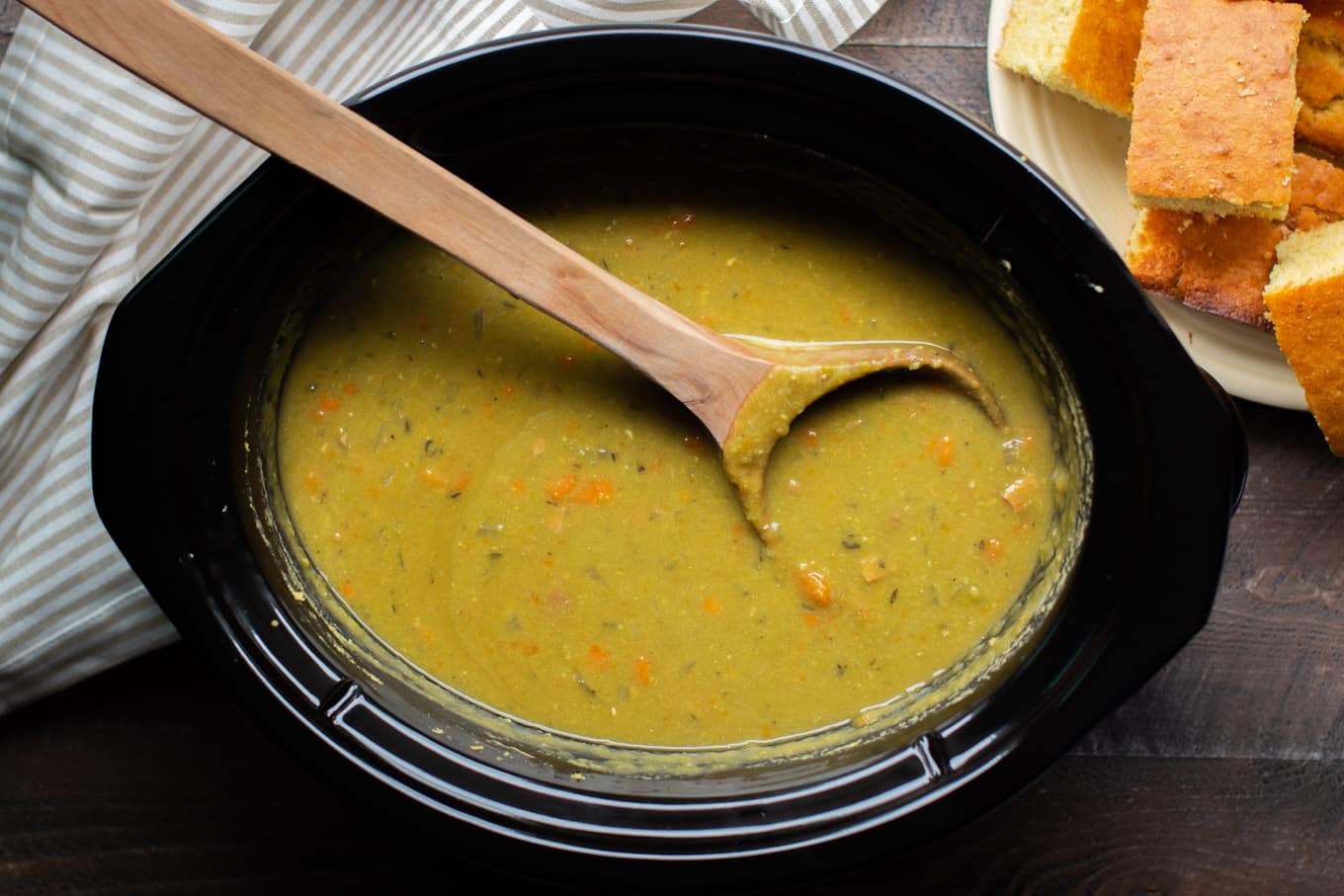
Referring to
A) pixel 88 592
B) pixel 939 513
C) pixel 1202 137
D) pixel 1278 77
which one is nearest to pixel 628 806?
pixel 939 513

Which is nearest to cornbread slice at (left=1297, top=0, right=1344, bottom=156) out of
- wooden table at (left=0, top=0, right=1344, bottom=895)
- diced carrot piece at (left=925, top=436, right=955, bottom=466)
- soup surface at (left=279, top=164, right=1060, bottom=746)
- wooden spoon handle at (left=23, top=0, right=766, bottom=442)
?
wooden table at (left=0, top=0, right=1344, bottom=895)

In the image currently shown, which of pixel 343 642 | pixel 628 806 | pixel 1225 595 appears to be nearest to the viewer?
pixel 628 806

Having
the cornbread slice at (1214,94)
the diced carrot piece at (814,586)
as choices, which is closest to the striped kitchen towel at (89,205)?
the cornbread slice at (1214,94)

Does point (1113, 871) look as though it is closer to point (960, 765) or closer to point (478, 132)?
point (960, 765)

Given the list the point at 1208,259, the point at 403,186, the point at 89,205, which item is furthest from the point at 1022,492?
the point at 89,205

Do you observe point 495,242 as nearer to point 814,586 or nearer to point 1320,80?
point 814,586

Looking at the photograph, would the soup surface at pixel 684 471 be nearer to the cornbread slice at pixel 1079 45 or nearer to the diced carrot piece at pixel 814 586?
the diced carrot piece at pixel 814 586
